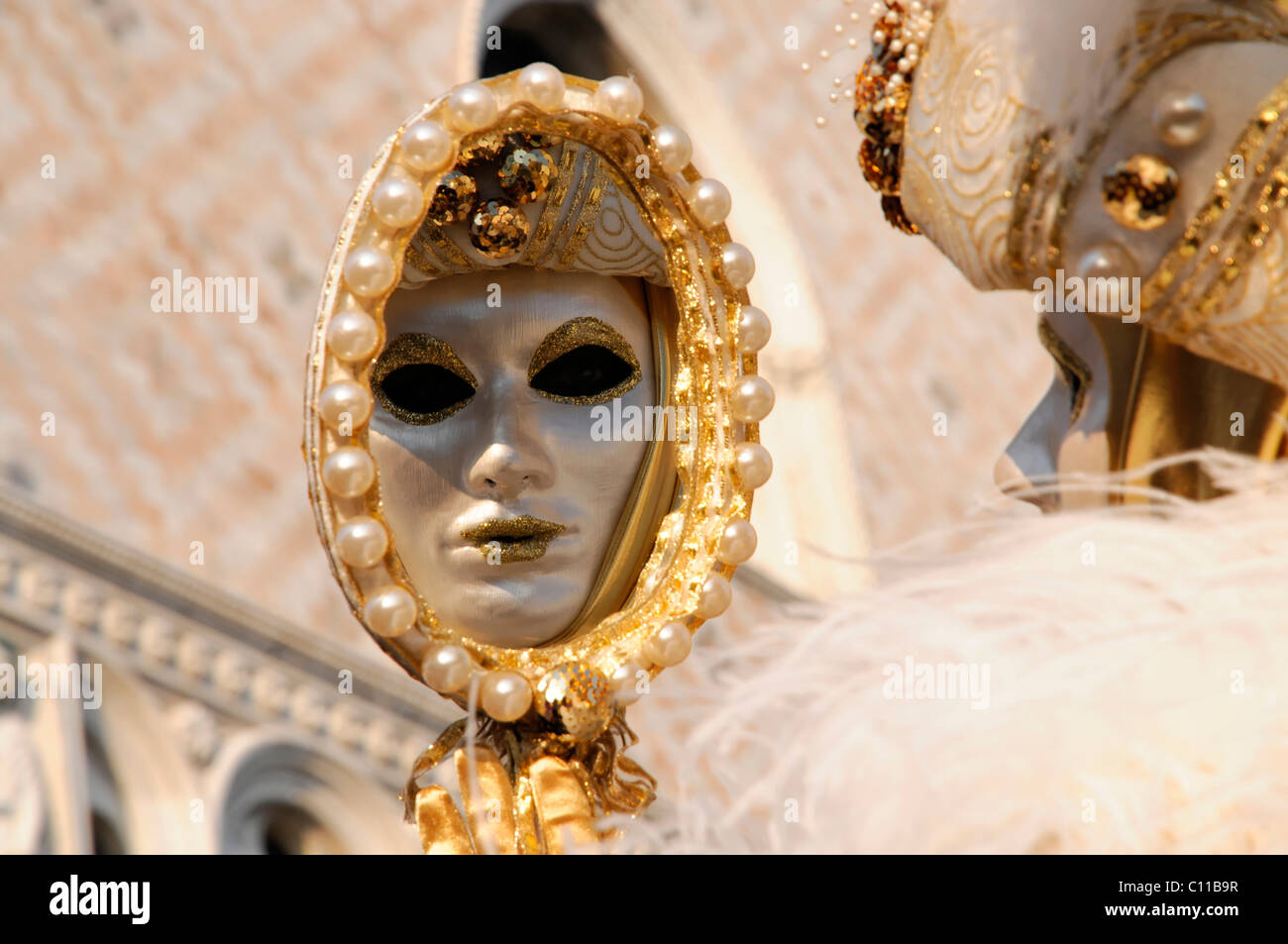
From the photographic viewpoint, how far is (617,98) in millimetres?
780

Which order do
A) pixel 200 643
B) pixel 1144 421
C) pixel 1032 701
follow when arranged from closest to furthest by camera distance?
pixel 1032 701 < pixel 1144 421 < pixel 200 643

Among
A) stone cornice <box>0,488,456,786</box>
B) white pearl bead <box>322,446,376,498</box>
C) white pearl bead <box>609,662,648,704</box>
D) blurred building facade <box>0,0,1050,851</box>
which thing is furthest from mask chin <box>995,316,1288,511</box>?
stone cornice <box>0,488,456,786</box>

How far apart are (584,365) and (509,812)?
0.26m

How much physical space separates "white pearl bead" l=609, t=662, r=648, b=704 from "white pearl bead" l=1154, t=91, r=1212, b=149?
39cm

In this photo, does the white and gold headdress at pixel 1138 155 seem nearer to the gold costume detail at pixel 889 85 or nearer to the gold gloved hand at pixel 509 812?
the gold costume detail at pixel 889 85

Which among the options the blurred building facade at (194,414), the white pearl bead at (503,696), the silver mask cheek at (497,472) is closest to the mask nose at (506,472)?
the silver mask cheek at (497,472)

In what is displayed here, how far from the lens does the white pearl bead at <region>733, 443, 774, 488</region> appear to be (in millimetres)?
824

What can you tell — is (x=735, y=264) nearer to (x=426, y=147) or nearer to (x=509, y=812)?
(x=426, y=147)

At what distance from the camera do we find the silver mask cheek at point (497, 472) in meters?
0.80

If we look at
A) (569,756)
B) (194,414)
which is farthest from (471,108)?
(194,414)

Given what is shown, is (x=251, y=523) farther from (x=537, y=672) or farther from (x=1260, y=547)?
(x=1260, y=547)

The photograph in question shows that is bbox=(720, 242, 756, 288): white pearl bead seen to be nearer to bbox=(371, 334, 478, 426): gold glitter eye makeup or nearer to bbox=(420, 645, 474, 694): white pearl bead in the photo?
bbox=(371, 334, 478, 426): gold glitter eye makeup

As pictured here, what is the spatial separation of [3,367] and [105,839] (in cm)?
62

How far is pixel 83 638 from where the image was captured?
5.73 ft
